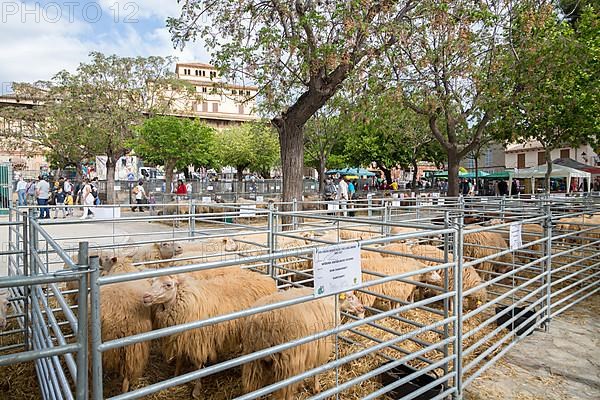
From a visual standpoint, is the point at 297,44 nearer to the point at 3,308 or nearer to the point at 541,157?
the point at 3,308

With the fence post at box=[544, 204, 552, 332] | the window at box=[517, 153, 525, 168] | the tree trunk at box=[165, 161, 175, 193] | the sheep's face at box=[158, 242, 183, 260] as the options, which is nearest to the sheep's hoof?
the sheep's face at box=[158, 242, 183, 260]

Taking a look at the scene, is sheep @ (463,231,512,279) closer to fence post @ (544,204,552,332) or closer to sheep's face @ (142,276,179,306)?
fence post @ (544,204,552,332)

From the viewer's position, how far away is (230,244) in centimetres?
729

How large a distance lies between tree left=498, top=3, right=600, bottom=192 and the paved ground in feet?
A: 30.7

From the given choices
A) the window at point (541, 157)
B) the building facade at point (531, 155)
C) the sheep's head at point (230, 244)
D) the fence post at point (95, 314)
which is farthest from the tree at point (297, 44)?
the window at point (541, 157)

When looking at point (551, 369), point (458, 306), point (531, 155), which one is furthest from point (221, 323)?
point (531, 155)

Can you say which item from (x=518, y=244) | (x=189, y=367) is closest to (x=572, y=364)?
(x=518, y=244)

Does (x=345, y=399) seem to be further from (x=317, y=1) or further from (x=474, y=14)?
(x=474, y=14)

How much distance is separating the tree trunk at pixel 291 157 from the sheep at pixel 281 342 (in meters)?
7.96

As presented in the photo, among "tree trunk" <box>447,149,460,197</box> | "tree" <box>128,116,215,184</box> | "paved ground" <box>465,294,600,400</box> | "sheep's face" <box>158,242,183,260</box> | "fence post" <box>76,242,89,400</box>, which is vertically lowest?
"paved ground" <box>465,294,600,400</box>

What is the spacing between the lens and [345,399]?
3721mm

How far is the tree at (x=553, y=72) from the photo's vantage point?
40.1 ft

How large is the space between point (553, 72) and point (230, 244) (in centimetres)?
1135

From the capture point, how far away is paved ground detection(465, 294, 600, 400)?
4.06 m
